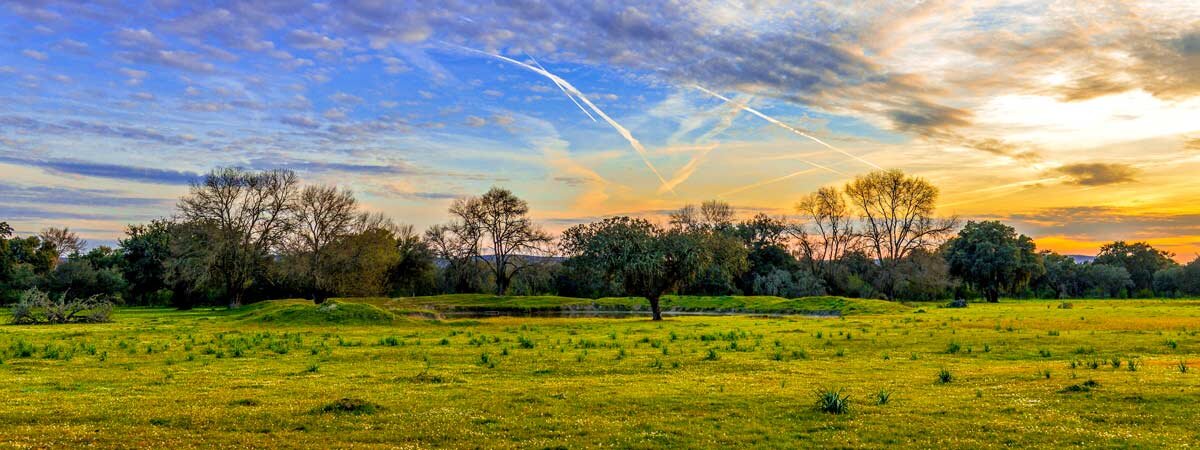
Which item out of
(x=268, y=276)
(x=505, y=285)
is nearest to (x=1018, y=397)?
(x=268, y=276)

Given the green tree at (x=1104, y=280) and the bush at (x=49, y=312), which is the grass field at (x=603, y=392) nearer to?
the bush at (x=49, y=312)

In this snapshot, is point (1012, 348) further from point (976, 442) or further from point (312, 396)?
point (312, 396)

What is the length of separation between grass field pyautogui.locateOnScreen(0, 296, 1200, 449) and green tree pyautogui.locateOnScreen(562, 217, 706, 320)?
71.3 ft

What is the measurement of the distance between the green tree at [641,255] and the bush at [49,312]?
38972mm

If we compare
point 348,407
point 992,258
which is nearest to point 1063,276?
point 992,258

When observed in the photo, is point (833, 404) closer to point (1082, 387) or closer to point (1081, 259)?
point (1082, 387)

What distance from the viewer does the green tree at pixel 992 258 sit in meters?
104

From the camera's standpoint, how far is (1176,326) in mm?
42344

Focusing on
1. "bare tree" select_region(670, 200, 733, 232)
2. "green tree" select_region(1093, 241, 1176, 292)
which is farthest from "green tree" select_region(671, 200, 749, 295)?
"green tree" select_region(1093, 241, 1176, 292)

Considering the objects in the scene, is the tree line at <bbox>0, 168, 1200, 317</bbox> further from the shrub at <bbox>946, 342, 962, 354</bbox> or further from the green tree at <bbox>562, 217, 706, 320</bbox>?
the shrub at <bbox>946, 342, 962, 354</bbox>

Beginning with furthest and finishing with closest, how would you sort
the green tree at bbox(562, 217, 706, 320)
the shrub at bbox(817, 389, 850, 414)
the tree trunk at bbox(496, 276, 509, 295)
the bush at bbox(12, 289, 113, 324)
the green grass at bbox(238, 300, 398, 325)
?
the tree trunk at bbox(496, 276, 509, 295)
the green tree at bbox(562, 217, 706, 320)
the bush at bbox(12, 289, 113, 324)
the green grass at bbox(238, 300, 398, 325)
the shrub at bbox(817, 389, 850, 414)

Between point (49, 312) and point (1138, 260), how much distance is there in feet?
607

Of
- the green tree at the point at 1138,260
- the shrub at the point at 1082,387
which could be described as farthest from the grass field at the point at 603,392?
the green tree at the point at 1138,260

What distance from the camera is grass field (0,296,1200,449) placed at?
45.7 feet
